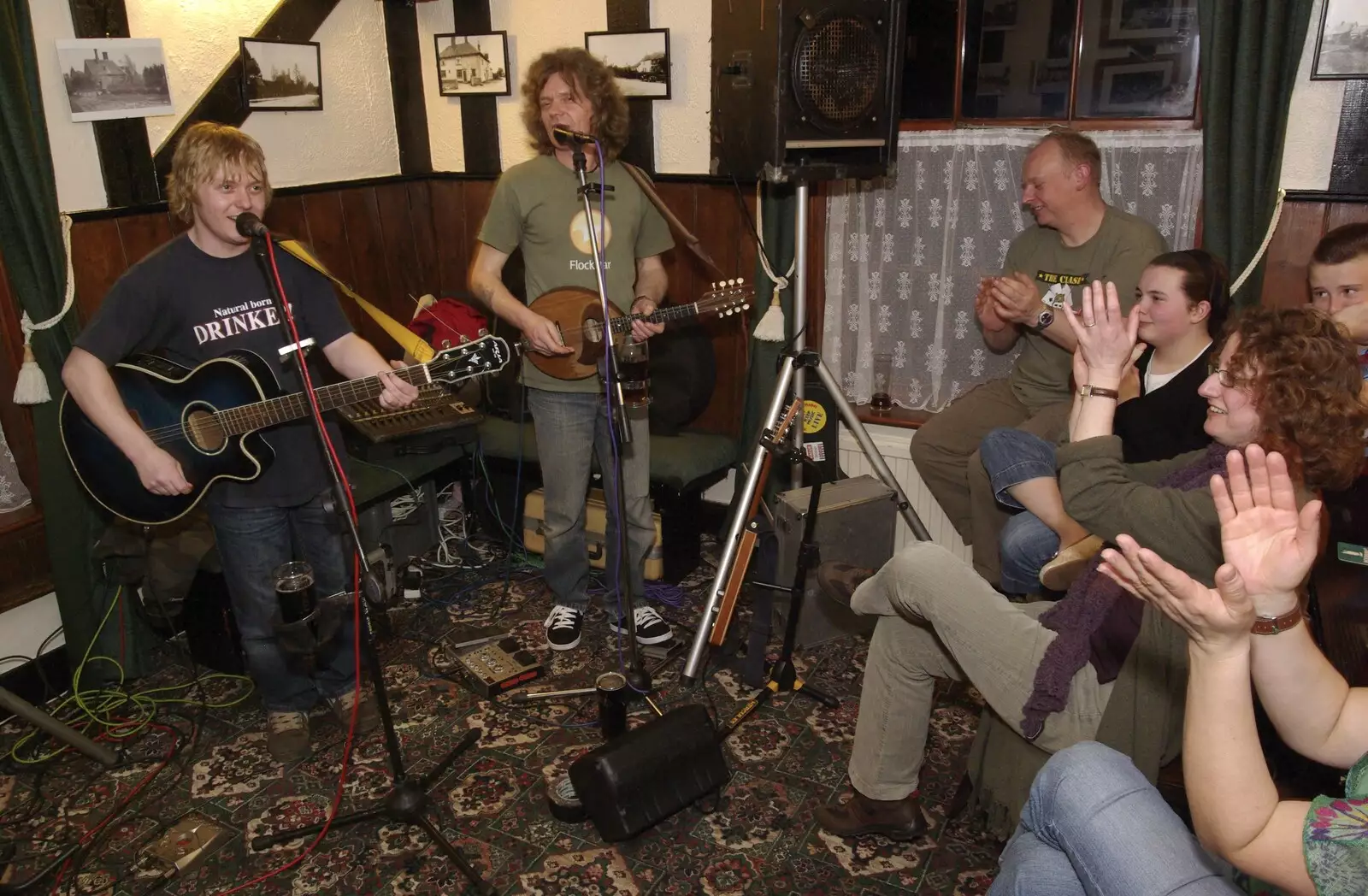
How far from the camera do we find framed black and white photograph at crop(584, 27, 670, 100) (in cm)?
344

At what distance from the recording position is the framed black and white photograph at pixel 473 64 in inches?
149

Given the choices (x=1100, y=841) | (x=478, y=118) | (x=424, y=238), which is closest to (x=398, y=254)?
(x=424, y=238)

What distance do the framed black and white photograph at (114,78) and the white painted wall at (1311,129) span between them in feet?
11.3

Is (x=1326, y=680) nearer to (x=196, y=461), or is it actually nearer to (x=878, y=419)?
(x=878, y=419)

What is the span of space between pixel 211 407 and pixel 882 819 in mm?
1935

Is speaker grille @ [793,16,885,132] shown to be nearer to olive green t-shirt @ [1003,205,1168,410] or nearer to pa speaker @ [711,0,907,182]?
pa speaker @ [711,0,907,182]

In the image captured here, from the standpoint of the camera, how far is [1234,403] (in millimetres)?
1702

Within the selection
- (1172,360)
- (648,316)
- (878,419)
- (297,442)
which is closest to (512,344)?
(648,316)

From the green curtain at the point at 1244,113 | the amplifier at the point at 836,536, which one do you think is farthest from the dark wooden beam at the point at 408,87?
the green curtain at the point at 1244,113

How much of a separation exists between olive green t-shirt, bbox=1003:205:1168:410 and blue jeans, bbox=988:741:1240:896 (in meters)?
1.62

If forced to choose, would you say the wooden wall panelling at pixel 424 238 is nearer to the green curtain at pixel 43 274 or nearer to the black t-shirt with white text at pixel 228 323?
the green curtain at pixel 43 274

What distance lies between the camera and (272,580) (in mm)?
2531

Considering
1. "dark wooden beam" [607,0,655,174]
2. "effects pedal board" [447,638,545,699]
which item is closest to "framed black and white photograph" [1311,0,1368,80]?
"dark wooden beam" [607,0,655,174]

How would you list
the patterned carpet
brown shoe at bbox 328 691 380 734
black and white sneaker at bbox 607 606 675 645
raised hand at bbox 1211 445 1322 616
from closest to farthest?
1. raised hand at bbox 1211 445 1322 616
2. the patterned carpet
3. brown shoe at bbox 328 691 380 734
4. black and white sneaker at bbox 607 606 675 645
